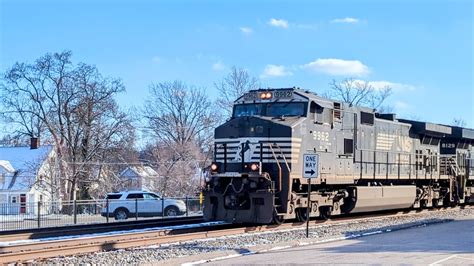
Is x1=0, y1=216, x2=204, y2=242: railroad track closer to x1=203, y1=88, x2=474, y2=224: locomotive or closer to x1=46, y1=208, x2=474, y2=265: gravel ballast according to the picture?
A: x1=203, y1=88, x2=474, y2=224: locomotive

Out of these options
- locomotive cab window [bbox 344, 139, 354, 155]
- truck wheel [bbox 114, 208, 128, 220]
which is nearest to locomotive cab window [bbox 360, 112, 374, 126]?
locomotive cab window [bbox 344, 139, 354, 155]

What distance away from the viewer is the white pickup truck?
2948 centimetres

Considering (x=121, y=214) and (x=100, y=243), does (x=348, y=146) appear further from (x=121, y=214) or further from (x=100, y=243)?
(x=121, y=214)

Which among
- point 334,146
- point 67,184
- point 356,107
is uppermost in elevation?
point 356,107

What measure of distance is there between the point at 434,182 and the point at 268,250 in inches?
656

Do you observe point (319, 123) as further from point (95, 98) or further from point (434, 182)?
point (95, 98)

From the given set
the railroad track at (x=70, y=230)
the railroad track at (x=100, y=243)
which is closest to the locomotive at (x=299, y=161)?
the railroad track at (x=100, y=243)

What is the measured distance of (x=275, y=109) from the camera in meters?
18.9

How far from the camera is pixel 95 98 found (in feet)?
183

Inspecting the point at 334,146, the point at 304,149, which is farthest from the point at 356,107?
the point at 304,149

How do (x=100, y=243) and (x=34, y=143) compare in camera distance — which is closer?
(x=100, y=243)

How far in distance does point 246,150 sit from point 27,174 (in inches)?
1670

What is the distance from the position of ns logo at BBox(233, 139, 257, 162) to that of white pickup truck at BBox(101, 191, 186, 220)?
11.8m

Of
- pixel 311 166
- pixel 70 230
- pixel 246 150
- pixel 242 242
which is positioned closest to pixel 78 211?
pixel 70 230
